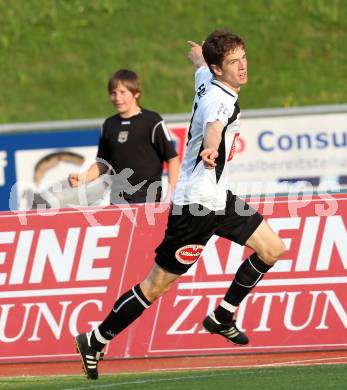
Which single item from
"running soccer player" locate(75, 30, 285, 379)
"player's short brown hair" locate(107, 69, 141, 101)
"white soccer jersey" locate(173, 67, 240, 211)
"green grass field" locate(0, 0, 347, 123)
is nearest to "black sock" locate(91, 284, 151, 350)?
"running soccer player" locate(75, 30, 285, 379)

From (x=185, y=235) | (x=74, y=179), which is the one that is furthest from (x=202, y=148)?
(x=74, y=179)

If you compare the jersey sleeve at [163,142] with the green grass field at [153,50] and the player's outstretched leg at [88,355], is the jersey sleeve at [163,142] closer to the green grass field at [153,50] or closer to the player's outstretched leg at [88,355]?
the player's outstretched leg at [88,355]

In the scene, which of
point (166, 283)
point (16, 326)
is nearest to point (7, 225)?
point (16, 326)

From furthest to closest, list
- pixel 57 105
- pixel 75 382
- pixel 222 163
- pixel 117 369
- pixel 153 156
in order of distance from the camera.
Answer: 1. pixel 57 105
2. pixel 153 156
3. pixel 117 369
4. pixel 75 382
5. pixel 222 163

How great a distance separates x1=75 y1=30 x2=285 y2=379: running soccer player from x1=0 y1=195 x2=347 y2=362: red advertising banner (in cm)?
170

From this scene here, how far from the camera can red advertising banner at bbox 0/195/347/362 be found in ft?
30.0

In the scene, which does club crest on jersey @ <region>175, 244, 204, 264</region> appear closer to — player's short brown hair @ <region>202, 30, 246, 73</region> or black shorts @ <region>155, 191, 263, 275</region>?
black shorts @ <region>155, 191, 263, 275</region>

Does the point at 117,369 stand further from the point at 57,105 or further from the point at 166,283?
the point at 57,105

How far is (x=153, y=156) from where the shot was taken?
9.78 meters

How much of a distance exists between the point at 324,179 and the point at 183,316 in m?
5.03

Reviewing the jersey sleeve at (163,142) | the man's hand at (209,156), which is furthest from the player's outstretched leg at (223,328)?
the jersey sleeve at (163,142)

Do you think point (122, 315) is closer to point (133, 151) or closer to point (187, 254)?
point (187, 254)

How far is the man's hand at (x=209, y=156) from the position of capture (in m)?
6.52

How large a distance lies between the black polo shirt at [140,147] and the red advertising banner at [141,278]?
0.54m
